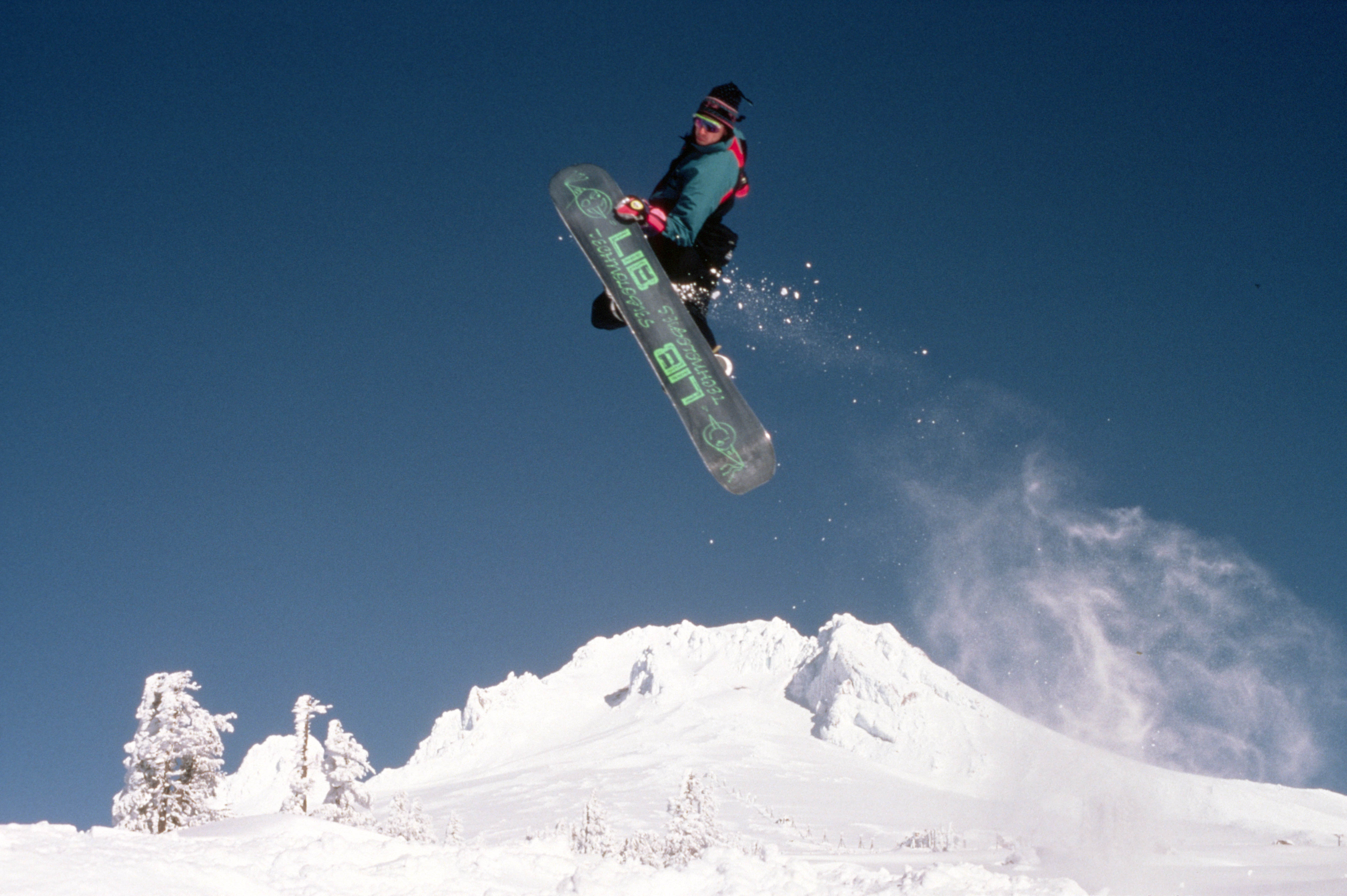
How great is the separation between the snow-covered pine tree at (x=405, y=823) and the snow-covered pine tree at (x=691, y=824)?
10.4 meters

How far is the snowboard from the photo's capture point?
6.69 meters

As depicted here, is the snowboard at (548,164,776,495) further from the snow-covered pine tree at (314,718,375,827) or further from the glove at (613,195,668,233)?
the snow-covered pine tree at (314,718,375,827)

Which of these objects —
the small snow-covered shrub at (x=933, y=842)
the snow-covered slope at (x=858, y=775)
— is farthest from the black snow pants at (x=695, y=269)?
the small snow-covered shrub at (x=933, y=842)

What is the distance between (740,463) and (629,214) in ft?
7.18

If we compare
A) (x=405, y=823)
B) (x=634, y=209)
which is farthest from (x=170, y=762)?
(x=634, y=209)

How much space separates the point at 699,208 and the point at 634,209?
0.53m

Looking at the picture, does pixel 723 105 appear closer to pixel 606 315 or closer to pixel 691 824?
pixel 606 315

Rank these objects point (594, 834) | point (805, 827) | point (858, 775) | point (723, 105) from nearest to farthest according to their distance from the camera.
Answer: point (723, 105), point (594, 834), point (805, 827), point (858, 775)

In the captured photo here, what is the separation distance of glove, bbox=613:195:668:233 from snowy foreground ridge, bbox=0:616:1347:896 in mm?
6374

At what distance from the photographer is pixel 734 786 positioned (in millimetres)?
123375

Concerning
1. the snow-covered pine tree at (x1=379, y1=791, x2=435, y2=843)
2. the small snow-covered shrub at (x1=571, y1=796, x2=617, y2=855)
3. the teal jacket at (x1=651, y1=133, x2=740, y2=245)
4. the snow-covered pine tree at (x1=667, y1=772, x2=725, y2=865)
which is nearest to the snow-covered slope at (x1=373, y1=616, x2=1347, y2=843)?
the snow-covered pine tree at (x1=667, y1=772, x2=725, y2=865)

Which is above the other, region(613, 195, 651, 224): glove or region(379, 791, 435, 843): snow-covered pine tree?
region(379, 791, 435, 843): snow-covered pine tree

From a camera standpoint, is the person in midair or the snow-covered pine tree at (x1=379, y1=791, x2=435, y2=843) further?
the snow-covered pine tree at (x1=379, y1=791, x2=435, y2=843)

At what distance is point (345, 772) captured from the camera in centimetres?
2858
